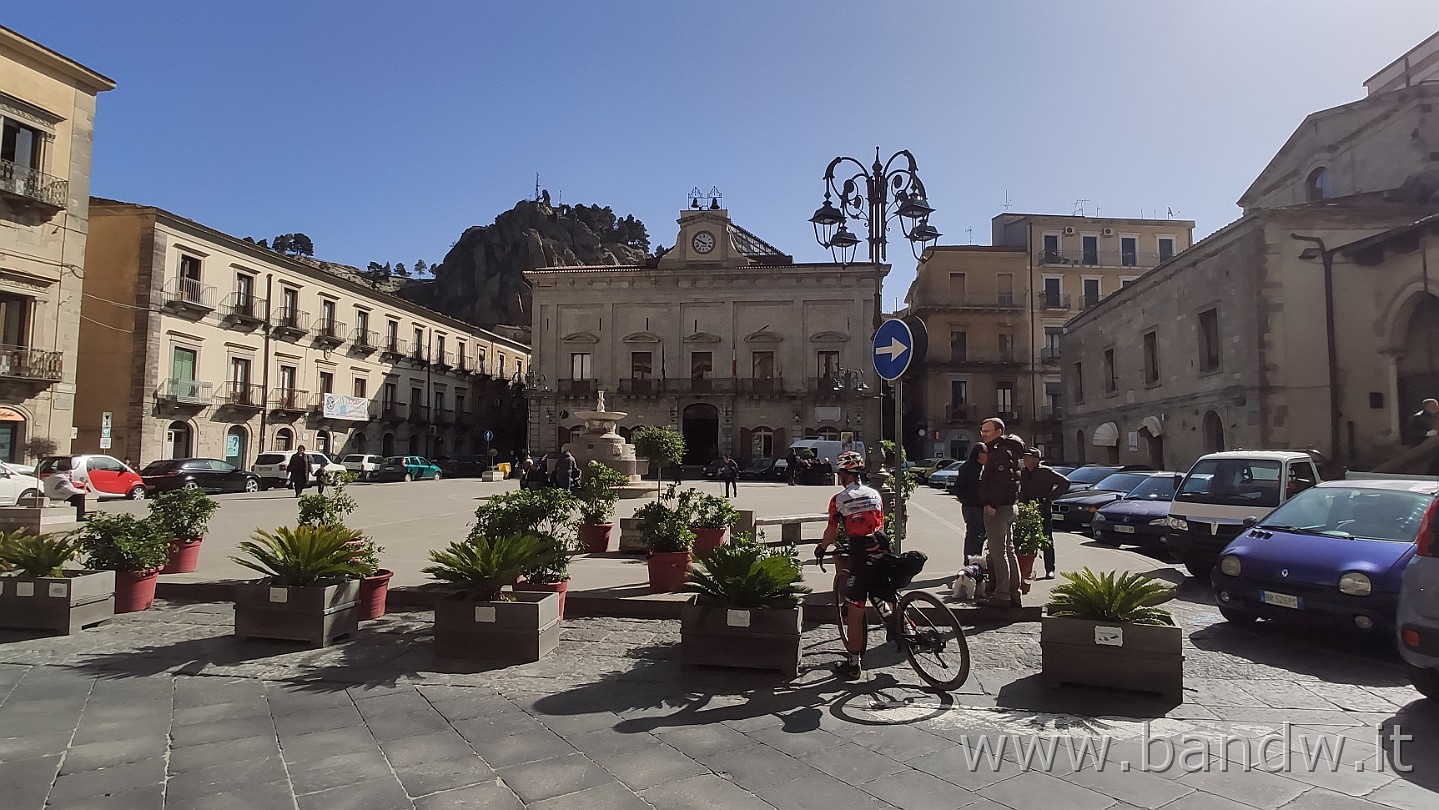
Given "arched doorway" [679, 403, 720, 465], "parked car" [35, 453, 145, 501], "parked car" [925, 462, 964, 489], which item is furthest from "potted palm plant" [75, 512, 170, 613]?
"arched doorway" [679, 403, 720, 465]

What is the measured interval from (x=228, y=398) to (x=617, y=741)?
119 feet

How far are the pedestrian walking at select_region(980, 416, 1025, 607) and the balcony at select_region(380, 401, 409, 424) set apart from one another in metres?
42.7

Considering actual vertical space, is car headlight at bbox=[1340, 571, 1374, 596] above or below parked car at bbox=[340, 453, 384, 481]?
below

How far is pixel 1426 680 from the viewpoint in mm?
4699

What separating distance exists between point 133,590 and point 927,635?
7.29 metres

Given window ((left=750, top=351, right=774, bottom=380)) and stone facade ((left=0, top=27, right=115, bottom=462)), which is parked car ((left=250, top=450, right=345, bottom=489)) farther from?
window ((left=750, top=351, right=774, bottom=380))

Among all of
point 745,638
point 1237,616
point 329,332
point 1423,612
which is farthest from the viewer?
point 329,332

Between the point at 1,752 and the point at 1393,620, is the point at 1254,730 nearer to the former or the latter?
the point at 1393,620

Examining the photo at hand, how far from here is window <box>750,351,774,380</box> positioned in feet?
151

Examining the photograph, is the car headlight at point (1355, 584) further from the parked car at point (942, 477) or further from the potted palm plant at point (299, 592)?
the parked car at point (942, 477)

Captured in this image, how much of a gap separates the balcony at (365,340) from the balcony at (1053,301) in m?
40.3

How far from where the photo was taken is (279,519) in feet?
51.9

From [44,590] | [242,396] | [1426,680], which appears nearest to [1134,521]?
[1426,680]

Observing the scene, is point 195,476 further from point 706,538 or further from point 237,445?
point 706,538
